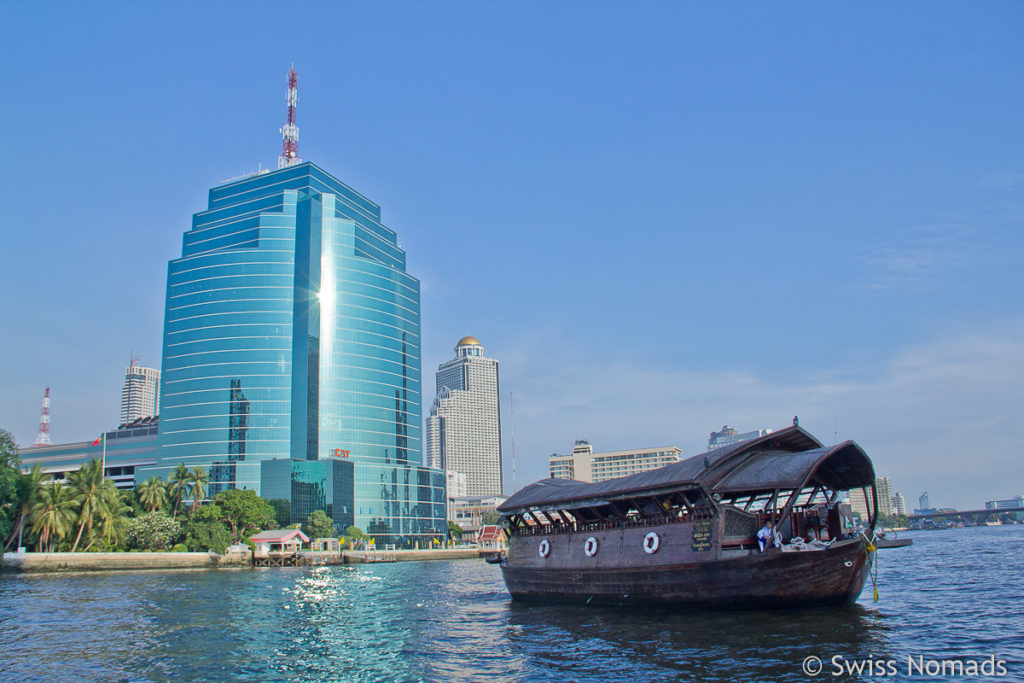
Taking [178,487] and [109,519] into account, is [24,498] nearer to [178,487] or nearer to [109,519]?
[109,519]

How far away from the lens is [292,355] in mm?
156125

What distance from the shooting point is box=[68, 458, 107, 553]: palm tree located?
8250 cm

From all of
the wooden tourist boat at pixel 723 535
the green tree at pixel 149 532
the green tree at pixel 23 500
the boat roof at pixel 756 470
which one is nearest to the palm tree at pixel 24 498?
the green tree at pixel 23 500

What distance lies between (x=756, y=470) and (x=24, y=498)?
78782 mm

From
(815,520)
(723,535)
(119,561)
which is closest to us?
(723,535)

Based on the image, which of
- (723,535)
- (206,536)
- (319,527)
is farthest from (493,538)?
(723,535)

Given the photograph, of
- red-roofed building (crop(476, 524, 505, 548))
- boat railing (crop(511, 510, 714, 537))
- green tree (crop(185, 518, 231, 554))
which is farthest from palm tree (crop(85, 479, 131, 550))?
red-roofed building (crop(476, 524, 505, 548))

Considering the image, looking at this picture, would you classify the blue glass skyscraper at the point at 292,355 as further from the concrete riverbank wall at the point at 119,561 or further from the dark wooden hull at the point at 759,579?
the dark wooden hull at the point at 759,579

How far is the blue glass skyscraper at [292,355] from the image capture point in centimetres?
15250

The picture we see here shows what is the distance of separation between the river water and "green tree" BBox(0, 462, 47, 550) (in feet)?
129

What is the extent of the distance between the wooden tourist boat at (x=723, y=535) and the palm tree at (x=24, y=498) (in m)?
65.3

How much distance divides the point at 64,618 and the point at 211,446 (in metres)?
123

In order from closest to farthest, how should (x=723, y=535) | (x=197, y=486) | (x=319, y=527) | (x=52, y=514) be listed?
(x=723, y=535), (x=52, y=514), (x=197, y=486), (x=319, y=527)

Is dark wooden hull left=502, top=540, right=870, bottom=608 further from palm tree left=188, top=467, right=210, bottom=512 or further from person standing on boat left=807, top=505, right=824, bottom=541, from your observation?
palm tree left=188, top=467, right=210, bottom=512
